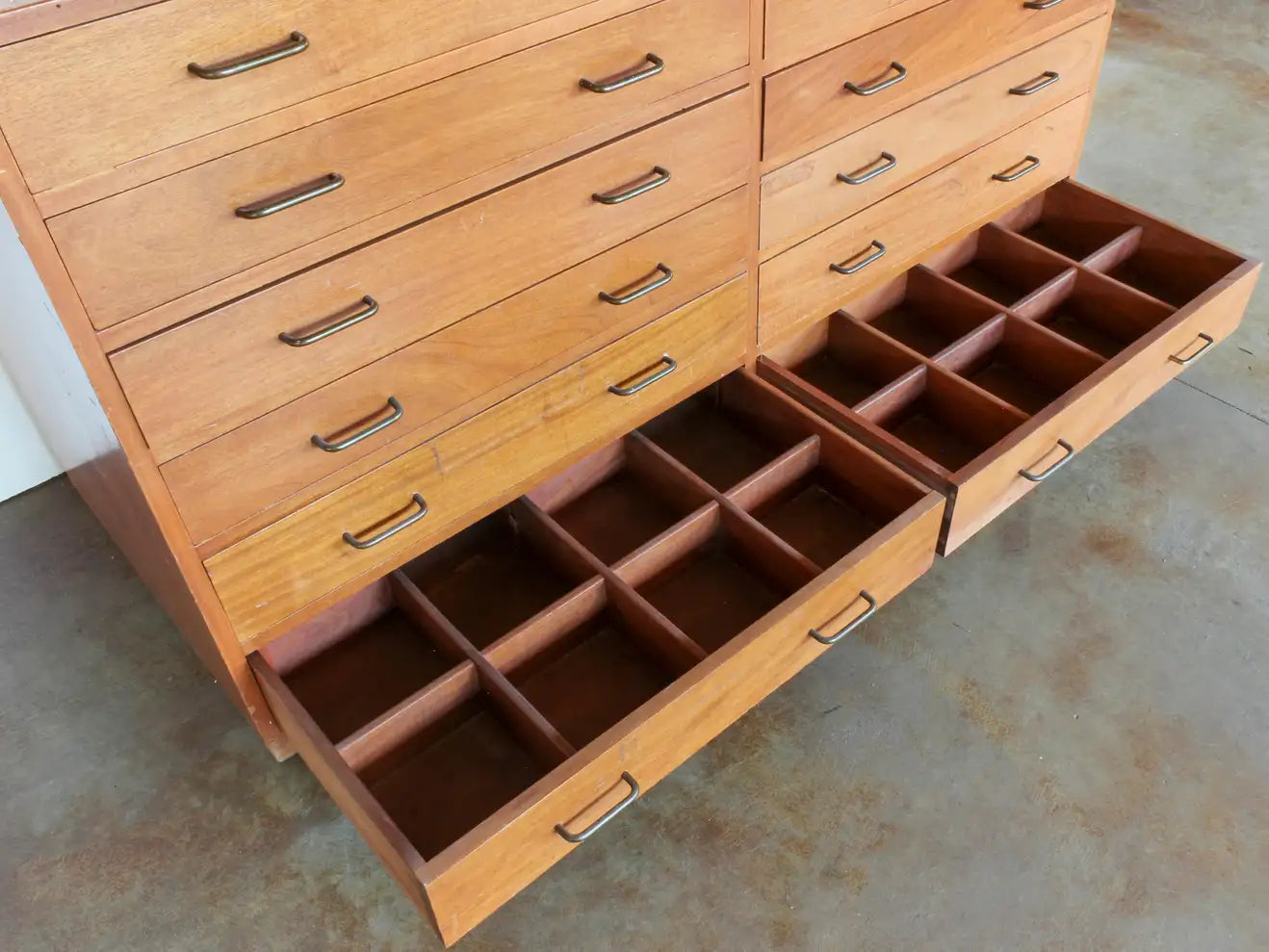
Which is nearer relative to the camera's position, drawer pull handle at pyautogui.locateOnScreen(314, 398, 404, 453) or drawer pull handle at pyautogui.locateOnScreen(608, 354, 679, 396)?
drawer pull handle at pyautogui.locateOnScreen(314, 398, 404, 453)

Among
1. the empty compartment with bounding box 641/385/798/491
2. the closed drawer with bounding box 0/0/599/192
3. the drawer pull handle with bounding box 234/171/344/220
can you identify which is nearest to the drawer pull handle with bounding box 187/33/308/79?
the closed drawer with bounding box 0/0/599/192

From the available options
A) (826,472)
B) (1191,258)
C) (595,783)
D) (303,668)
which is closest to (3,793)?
(303,668)

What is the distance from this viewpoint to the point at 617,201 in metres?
1.45

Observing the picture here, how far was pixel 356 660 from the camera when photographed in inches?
63.1

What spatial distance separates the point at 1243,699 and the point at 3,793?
1954mm

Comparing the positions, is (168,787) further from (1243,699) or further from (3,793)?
(1243,699)

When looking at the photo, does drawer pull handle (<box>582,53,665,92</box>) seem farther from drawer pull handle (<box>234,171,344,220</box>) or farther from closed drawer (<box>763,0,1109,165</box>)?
drawer pull handle (<box>234,171,344,220</box>)

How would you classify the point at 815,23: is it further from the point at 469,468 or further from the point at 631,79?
the point at 469,468

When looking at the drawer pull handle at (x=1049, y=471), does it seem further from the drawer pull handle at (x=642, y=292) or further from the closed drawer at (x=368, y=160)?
the closed drawer at (x=368, y=160)

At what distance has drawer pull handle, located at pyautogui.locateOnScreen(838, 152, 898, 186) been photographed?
1769 millimetres

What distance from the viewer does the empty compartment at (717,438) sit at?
1.87m

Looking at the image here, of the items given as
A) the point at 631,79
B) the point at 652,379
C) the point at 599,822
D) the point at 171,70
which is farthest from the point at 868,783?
the point at 171,70

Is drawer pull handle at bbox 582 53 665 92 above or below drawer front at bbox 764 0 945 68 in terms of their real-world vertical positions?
above

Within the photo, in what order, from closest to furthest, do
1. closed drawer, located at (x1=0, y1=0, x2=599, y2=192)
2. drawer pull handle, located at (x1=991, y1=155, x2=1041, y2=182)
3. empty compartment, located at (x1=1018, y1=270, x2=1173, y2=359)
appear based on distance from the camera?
closed drawer, located at (x1=0, y1=0, x2=599, y2=192) → empty compartment, located at (x1=1018, y1=270, x2=1173, y2=359) → drawer pull handle, located at (x1=991, y1=155, x2=1041, y2=182)
